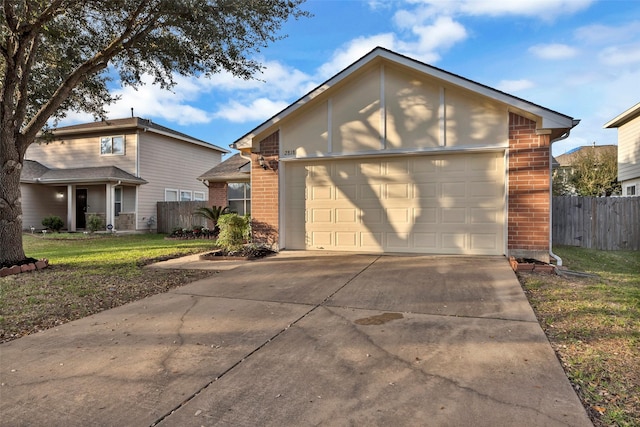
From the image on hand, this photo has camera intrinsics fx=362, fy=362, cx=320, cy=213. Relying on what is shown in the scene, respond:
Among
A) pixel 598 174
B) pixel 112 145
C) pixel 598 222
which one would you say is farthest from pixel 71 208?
pixel 598 174

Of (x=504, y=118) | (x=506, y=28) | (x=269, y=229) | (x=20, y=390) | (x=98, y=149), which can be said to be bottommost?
(x=20, y=390)

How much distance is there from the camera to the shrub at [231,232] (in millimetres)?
8727

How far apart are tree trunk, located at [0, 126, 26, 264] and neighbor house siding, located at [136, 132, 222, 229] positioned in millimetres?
10976

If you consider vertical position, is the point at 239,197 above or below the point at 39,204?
above

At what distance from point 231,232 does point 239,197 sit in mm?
7376

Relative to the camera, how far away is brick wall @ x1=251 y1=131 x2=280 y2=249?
938 centimetres

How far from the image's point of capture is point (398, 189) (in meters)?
8.62

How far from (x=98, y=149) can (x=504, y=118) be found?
63.2 ft

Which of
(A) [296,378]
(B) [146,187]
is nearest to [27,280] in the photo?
(A) [296,378]

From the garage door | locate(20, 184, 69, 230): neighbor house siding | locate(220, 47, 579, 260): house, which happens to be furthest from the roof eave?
locate(20, 184, 69, 230): neighbor house siding

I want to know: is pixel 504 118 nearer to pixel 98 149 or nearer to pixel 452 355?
pixel 452 355

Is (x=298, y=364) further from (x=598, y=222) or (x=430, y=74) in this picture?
(x=598, y=222)

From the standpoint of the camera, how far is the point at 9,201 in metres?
7.46

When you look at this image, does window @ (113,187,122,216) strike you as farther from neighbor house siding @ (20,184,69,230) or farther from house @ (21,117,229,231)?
neighbor house siding @ (20,184,69,230)
